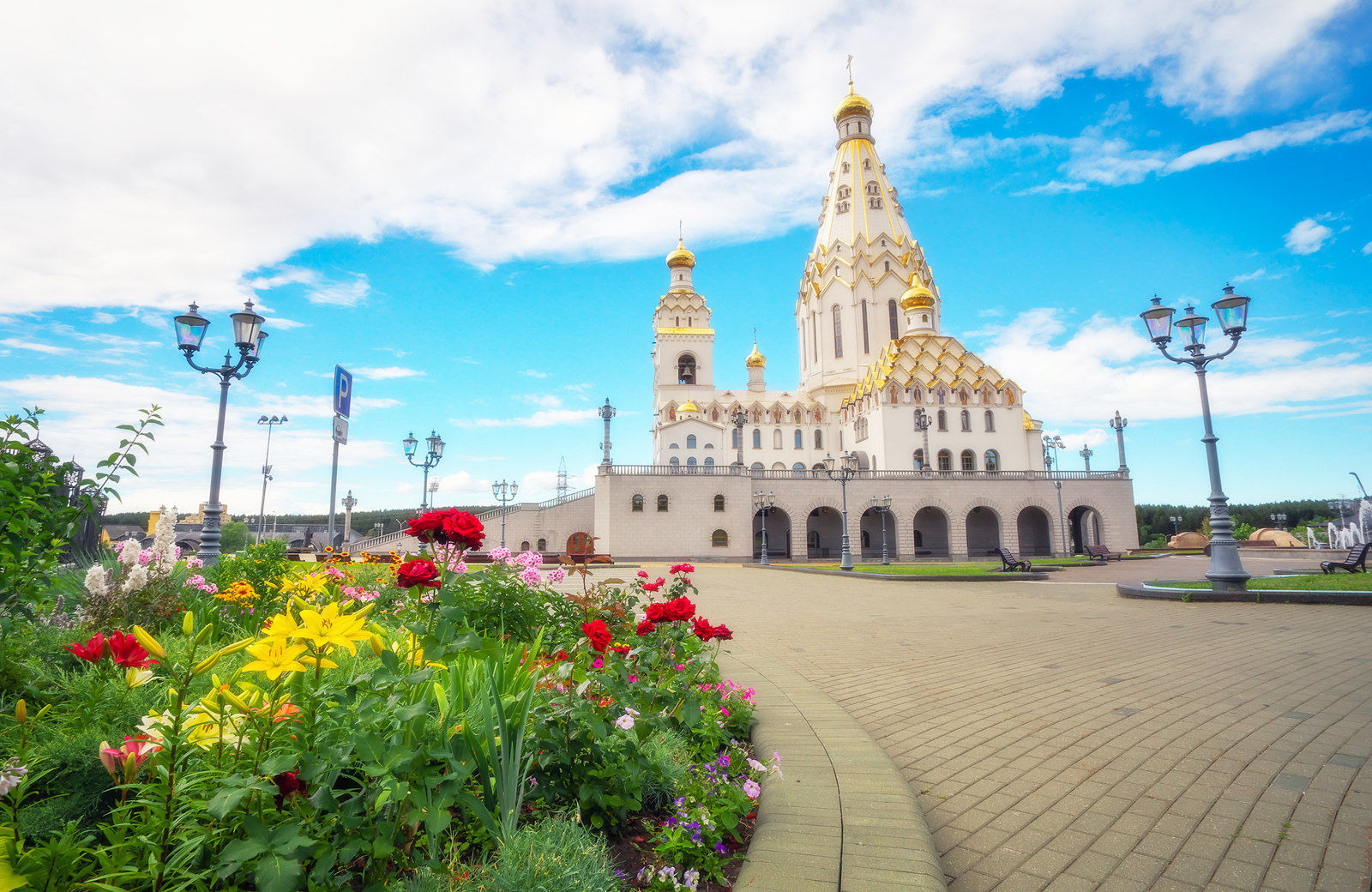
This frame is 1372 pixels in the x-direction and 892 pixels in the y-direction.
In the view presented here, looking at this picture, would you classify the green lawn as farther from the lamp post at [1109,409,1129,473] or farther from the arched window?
the arched window

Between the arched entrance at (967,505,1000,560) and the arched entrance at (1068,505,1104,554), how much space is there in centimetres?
→ 439

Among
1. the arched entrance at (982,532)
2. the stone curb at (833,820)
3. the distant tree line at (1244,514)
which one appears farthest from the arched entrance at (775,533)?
the distant tree line at (1244,514)

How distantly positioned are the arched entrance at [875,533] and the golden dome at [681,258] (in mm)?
27335

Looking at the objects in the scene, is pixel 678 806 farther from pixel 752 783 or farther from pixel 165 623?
pixel 165 623

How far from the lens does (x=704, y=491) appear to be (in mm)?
38375

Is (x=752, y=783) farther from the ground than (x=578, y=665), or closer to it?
closer to it

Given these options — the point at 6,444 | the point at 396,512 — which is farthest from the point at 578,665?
the point at 396,512

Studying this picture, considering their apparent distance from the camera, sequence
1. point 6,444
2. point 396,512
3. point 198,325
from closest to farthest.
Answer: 1. point 6,444
2. point 198,325
3. point 396,512

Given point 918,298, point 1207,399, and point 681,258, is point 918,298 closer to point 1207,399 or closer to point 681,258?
point 681,258

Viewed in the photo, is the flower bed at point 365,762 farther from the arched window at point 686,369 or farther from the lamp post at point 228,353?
the arched window at point 686,369

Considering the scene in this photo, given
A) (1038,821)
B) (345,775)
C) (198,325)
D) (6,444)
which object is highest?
(198,325)

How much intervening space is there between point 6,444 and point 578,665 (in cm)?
307

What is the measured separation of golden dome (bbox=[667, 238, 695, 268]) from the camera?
56594mm

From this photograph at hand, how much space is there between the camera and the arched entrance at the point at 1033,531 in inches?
1690
